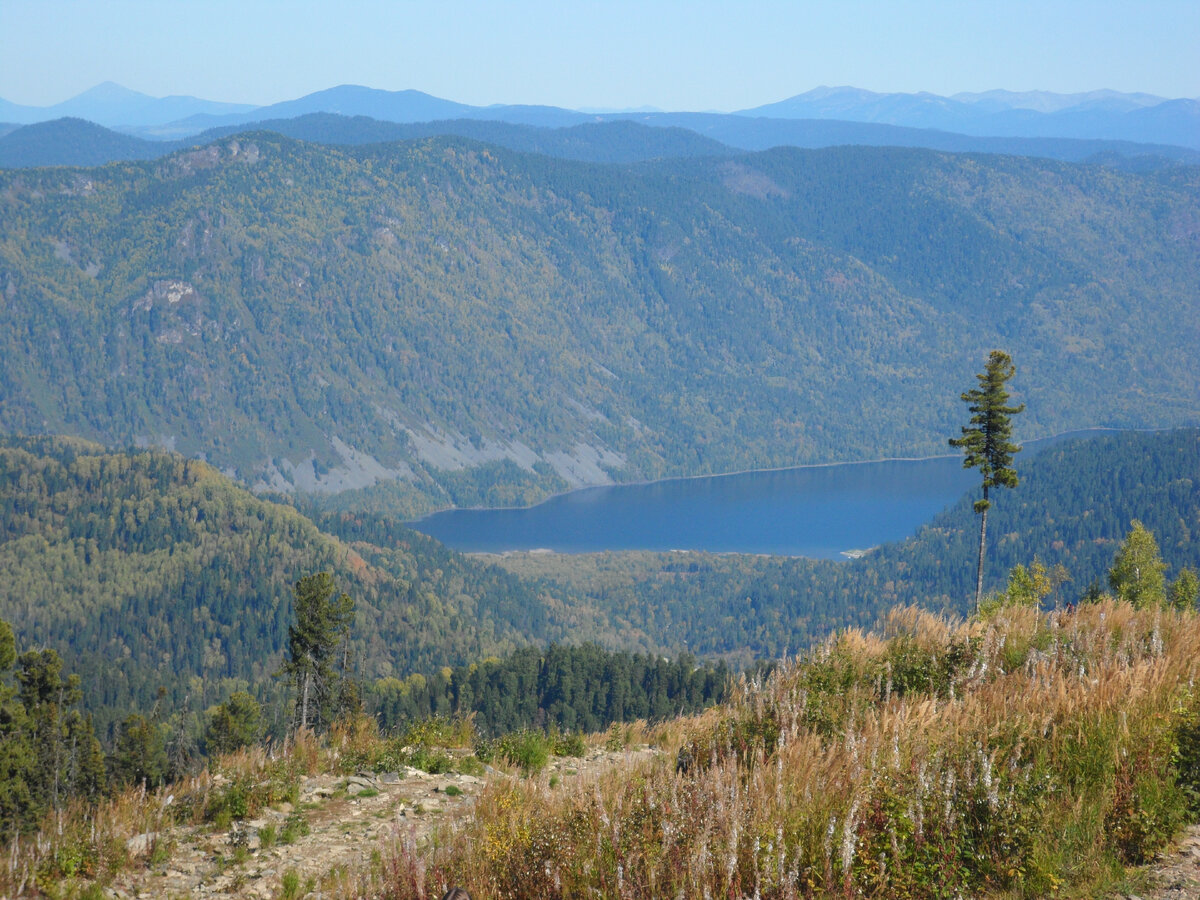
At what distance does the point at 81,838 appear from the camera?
→ 44.5ft

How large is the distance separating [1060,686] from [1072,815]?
5.70 ft

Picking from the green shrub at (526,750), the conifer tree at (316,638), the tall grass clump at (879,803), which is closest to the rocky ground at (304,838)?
the green shrub at (526,750)

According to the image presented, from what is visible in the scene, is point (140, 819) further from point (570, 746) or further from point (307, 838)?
point (570, 746)

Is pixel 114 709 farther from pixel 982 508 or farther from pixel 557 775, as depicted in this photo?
pixel 557 775

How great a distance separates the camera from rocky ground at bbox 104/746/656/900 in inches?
504

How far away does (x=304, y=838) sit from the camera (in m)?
14.1

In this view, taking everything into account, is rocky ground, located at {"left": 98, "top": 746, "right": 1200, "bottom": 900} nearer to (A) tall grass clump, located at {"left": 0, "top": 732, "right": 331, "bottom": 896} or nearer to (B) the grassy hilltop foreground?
(B) the grassy hilltop foreground

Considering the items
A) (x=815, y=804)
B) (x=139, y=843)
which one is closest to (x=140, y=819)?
(x=139, y=843)

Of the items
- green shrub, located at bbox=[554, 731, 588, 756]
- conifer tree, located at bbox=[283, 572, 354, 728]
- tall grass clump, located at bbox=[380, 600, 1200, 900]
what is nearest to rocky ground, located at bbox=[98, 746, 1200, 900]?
tall grass clump, located at bbox=[380, 600, 1200, 900]

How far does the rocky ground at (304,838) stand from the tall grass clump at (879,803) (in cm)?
167

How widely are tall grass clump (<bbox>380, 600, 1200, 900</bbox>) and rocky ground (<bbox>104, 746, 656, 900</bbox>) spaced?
5.47 feet

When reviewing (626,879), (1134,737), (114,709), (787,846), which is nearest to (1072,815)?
(1134,737)

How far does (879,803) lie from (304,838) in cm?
748

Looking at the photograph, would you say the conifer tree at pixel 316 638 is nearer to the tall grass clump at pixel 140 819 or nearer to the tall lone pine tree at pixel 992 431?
the tall lone pine tree at pixel 992 431
